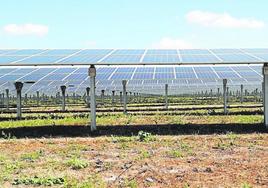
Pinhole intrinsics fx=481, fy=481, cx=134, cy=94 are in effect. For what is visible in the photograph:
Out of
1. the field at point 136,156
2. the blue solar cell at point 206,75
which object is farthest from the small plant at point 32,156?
the blue solar cell at point 206,75

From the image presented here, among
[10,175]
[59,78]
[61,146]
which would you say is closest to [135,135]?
[61,146]

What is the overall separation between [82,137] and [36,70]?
66.8ft

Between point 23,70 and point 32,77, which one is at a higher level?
point 23,70

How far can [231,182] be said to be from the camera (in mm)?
8070

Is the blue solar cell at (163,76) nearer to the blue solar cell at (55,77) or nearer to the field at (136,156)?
the blue solar cell at (55,77)

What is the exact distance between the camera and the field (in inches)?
328

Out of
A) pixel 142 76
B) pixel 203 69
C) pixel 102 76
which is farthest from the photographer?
pixel 203 69

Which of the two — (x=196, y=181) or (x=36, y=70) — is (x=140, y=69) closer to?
(x=36, y=70)

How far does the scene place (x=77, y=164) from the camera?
964 cm

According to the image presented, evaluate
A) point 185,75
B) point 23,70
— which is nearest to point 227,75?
point 185,75

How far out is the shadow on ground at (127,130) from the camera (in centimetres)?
1548

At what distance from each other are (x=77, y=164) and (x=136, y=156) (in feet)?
5.51

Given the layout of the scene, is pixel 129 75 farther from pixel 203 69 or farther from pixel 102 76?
pixel 203 69

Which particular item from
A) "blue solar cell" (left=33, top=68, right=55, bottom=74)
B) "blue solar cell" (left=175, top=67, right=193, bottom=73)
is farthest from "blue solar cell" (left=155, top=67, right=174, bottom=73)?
"blue solar cell" (left=33, top=68, right=55, bottom=74)
